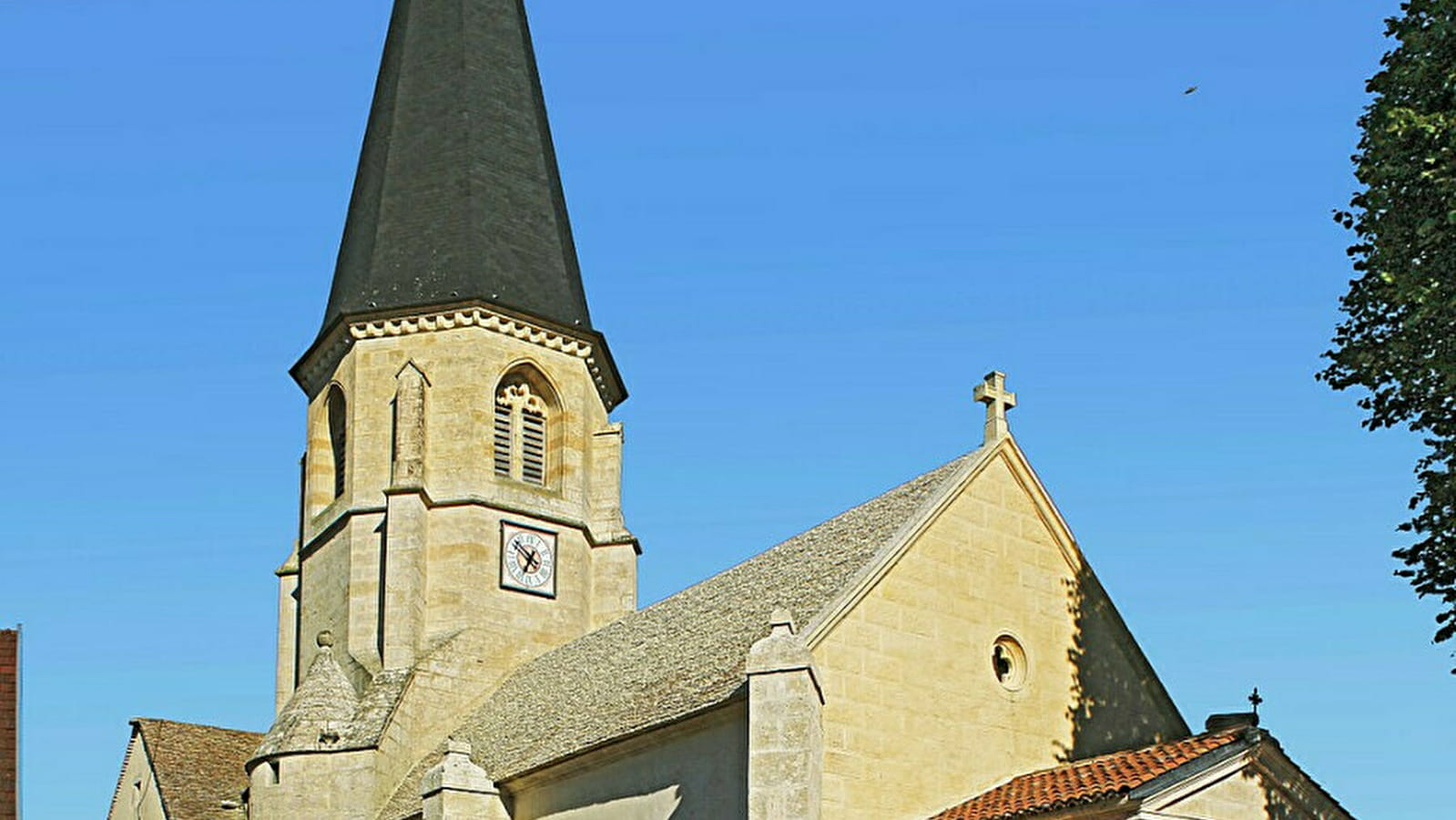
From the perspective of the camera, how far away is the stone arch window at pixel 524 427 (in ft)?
122

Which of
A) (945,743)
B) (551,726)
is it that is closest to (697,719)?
(945,743)

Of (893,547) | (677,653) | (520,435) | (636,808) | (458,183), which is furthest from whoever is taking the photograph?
(458,183)

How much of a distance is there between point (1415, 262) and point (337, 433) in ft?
78.7

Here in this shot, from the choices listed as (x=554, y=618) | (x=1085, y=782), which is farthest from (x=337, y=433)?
(x=1085, y=782)

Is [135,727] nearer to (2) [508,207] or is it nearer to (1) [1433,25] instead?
(2) [508,207]

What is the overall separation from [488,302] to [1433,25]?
2166cm

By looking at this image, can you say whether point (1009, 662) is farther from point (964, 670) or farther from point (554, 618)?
point (554, 618)

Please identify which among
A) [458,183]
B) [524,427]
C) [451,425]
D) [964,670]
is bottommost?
[964,670]

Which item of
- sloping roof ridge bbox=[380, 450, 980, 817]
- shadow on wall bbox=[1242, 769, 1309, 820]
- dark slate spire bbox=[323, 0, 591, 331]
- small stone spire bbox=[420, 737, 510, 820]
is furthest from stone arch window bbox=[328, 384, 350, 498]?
shadow on wall bbox=[1242, 769, 1309, 820]

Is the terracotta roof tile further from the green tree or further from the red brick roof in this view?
the green tree

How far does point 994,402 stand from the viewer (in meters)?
25.6

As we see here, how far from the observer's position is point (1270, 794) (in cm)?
2138

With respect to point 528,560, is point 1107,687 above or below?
below

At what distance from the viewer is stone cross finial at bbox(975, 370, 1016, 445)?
25.5 meters
